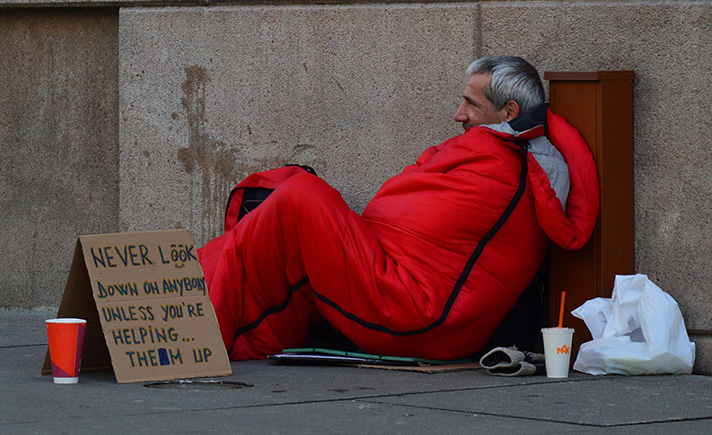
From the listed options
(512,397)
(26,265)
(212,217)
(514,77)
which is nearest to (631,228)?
(514,77)

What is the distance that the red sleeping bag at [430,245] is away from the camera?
4.41 meters

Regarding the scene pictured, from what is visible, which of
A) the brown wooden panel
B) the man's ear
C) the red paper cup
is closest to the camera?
the red paper cup

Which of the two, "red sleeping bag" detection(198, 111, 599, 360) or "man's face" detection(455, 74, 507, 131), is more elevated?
"man's face" detection(455, 74, 507, 131)

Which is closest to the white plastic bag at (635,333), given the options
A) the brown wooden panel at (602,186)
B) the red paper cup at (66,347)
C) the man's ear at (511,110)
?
the brown wooden panel at (602,186)

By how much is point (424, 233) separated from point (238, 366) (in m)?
0.85

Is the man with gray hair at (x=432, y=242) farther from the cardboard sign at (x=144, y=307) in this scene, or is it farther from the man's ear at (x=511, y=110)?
the cardboard sign at (x=144, y=307)

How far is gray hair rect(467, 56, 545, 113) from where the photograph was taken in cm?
477

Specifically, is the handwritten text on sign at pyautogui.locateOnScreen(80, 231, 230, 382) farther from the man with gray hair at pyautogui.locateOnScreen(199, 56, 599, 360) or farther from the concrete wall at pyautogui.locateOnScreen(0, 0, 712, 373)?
the concrete wall at pyautogui.locateOnScreen(0, 0, 712, 373)

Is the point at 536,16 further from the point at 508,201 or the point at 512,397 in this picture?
the point at 512,397

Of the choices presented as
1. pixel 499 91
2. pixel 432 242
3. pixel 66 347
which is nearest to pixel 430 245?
pixel 432 242

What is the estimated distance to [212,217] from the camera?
5.88m

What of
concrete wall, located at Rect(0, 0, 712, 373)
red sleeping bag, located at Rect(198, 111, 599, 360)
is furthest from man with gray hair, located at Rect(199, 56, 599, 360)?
concrete wall, located at Rect(0, 0, 712, 373)

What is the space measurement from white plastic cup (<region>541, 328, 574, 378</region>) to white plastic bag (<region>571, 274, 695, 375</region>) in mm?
194

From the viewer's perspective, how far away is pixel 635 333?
4457mm
